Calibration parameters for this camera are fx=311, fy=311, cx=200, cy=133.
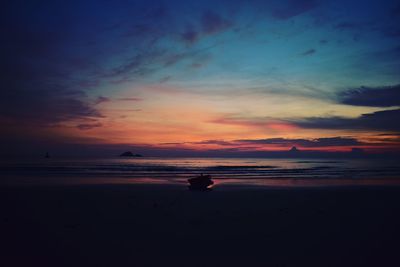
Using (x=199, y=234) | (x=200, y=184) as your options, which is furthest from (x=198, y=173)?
(x=199, y=234)

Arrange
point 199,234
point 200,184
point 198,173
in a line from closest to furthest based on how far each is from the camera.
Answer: point 199,234 → point 200,184 → point 198,173

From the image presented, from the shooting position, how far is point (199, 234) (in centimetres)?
964

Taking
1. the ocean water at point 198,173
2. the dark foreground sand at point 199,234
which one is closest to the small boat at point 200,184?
the ocean water at point 198,173

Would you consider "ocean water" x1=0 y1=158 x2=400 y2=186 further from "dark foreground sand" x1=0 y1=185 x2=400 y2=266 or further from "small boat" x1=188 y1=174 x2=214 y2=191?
"dark foreground sand" x1=0 y1=185 x2=400 y2=266

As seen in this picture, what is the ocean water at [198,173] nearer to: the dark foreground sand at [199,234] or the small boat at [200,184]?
the small boat at [200,184]

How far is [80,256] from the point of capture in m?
7.67

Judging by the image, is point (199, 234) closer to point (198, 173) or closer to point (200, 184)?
point (200, 184)

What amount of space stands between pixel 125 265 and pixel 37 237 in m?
3.94

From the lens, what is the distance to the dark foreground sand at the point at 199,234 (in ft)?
24.7

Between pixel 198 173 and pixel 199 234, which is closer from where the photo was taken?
pixel 199 234

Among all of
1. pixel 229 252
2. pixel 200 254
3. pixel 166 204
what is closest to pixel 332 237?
pixel 229 252

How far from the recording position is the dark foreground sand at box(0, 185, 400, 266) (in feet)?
24.7

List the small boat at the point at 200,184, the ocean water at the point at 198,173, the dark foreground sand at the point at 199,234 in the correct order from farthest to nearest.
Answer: the ocean water at the point at 198,173 → the small boat at the point at 200,184 → the dark foreground sand at the point at 199,234

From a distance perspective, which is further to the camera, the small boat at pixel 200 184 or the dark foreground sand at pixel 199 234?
the small boat at pixel 200 184
